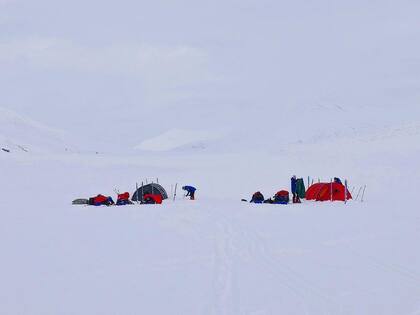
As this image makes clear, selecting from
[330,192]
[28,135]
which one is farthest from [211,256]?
[28,135]

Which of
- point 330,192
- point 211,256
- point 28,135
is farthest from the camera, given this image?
point 28,135

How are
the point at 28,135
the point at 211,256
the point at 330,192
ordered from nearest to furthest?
1. the point at 211,256
2. the point at 330,192
3. the point at 28,135

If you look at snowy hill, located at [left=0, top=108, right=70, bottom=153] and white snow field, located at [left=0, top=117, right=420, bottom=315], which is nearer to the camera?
white snow field, located at [left=0, top=117, right=420, bottom=315]

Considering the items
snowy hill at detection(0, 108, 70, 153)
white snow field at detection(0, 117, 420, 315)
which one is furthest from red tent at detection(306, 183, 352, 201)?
snowy hill at detection(0, 108, 70, 153)

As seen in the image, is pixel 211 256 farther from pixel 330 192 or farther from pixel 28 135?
pixel 28 135

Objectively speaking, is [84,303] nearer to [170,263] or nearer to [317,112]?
[170,263]

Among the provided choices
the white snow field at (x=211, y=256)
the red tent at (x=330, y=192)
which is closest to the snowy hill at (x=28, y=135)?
the white snow field at (x=211, y=256)

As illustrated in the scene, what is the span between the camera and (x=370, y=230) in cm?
1576

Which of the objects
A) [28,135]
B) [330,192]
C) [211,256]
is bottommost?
[211,256]

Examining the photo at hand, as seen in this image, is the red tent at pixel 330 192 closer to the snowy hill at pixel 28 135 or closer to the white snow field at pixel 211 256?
the white snow field at pixel 211 256

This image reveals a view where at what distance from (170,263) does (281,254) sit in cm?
236

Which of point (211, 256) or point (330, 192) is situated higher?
point (330, 192)

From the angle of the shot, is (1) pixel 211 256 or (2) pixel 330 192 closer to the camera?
(1) pixel 211 256

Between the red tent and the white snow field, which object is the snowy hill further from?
the red tent
